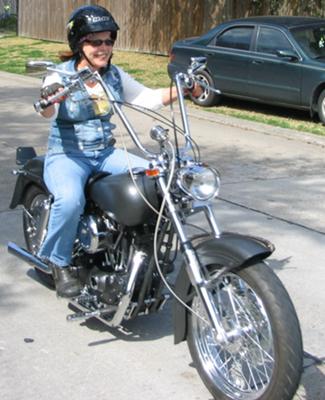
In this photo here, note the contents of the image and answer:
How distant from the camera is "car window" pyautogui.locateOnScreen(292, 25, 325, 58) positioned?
11.8m

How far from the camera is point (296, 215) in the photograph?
7016 mm

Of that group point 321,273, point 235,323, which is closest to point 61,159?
point 235,323

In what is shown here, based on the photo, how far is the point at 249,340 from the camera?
3.64m

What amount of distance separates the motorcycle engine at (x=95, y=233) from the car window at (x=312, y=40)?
8.08 m

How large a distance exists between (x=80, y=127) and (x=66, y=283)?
0.91 meters

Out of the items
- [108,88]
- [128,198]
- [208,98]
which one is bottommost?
[208,98]

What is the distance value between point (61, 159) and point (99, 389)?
1395mm

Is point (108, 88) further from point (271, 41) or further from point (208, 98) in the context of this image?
point (208, 98)

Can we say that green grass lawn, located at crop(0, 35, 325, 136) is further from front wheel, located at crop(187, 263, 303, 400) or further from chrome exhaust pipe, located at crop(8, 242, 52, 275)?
front wheel, located at crop(187, 263, 303, 400)

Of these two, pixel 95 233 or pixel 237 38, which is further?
pixel 237 38

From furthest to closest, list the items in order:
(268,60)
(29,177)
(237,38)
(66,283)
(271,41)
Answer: (237,38) → (271,41) → (268,60) → (29,177) → (66,283)

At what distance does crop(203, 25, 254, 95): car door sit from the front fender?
9.08 metres

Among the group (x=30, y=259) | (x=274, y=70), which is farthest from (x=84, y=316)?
(x=274, y=70)

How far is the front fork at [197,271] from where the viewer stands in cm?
360
